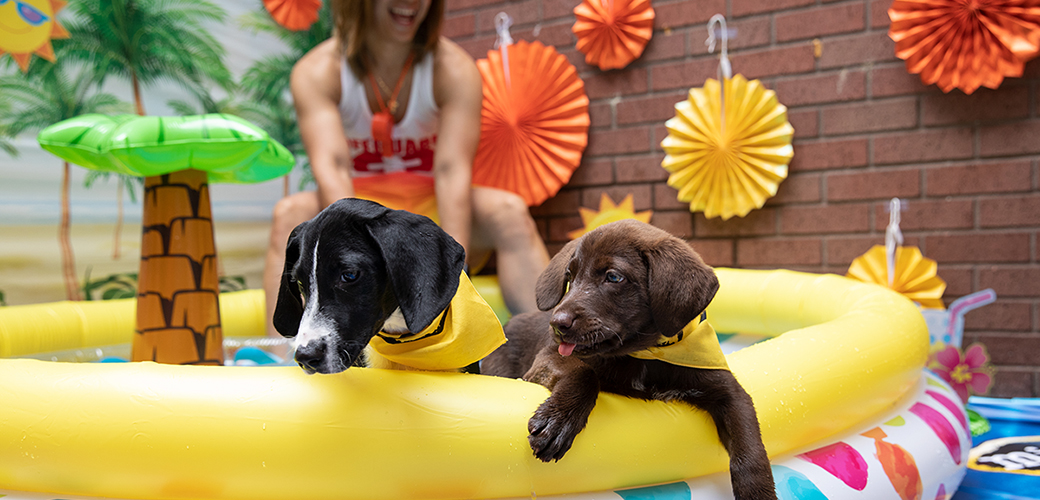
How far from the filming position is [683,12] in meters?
3.00

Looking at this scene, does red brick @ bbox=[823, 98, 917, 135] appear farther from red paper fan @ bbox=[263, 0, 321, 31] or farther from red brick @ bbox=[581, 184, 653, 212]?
red paper fan @ bbox=[263, 0, 321, 31]

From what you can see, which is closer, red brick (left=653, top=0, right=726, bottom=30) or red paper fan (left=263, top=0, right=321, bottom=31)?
red brick (left=653, top=0, right=726, bottom=30)

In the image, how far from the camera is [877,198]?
2686 millimetres

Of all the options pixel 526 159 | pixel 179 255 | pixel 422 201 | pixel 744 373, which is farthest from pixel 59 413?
→ pixel 526 159

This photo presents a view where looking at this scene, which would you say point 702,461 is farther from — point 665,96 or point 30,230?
point 30,230

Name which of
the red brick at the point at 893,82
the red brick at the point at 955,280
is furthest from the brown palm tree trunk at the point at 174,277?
the red brick at the point at 955,280

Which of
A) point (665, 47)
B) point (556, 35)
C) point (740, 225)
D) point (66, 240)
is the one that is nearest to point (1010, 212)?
point (740, 225)

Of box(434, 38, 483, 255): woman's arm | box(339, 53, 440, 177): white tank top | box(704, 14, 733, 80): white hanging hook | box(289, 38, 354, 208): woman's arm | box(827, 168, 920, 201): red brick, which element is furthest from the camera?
box(704, 14, 733, 80): white hanging hook

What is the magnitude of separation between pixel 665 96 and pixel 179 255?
2.21 meters

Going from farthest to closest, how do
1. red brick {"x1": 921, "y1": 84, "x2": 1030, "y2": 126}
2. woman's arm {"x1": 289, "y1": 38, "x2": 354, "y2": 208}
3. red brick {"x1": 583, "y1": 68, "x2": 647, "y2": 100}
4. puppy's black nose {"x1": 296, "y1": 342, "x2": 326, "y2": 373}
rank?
red brick {"x1": 583, "y1": 68, "x2": 647, "y2": 100} → red brick {"x1": 921, "y1": 84, "x2": 1030, "y2": 126} → woman's arm {"x1": 289, "y1": 38, "x2": 354, "y2": 208} → puppy's black nose {"x1": 296, "y1": 342, "x2": 326, "y2": 373}

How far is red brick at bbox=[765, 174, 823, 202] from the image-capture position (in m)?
2.79

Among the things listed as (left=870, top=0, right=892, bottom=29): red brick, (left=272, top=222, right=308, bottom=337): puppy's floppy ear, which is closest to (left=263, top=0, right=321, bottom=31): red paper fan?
(left=870, top=0, right=892, bottom=29): red brick

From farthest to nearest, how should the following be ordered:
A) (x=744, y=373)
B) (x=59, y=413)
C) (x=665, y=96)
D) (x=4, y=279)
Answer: (x=665, y=96)
(x=4, y=279)
(x=744, y=373)
(x=59, y=413)

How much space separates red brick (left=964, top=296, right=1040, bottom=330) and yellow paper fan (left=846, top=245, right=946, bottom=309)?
15cm
